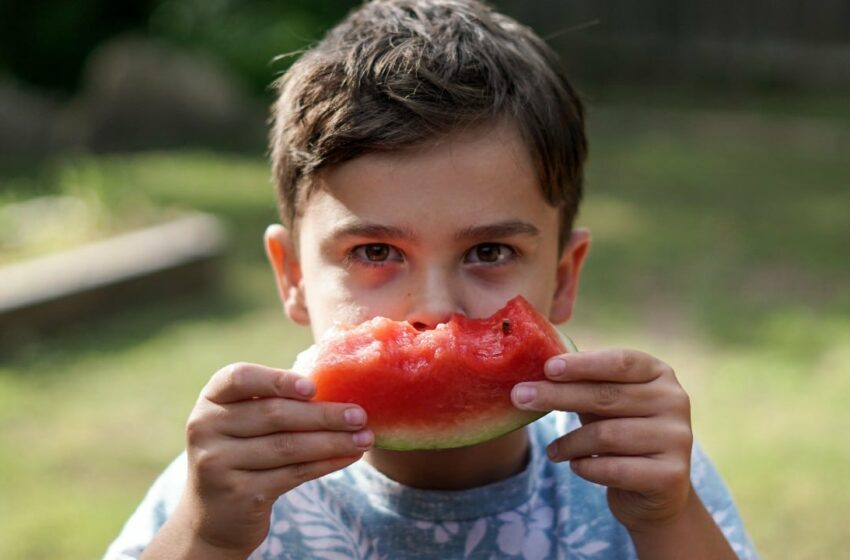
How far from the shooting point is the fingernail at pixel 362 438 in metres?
1.99

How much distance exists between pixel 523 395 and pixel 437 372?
229mm

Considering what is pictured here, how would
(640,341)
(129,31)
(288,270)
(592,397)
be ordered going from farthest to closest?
(129,31) < (640,341) < (288,270) < (592,397)

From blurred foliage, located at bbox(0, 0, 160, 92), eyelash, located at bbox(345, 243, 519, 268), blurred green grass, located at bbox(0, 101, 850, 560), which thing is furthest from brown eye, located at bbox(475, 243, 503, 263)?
blurred foliage, located at bbox(0, 0, 160, 92)

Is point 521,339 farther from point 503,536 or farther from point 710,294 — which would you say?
point 710,294

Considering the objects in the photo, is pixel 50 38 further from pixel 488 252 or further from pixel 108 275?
pixel 488 252

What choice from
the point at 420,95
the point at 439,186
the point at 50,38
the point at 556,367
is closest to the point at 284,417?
the point at 556,367

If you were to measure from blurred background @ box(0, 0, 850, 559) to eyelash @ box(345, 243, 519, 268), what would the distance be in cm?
85

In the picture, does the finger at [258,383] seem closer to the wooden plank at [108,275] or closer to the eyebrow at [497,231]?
the eyebrow at [497,231]

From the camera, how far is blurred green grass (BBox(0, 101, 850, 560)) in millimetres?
4531

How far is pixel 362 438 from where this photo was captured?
2.00m

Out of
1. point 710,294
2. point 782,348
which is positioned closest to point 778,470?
point 782,348

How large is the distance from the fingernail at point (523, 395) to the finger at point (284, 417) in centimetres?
27

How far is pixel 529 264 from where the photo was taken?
2.41 m

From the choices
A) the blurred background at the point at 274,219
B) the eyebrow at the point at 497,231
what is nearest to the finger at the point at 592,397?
the eyebrow at the point at 497,231
